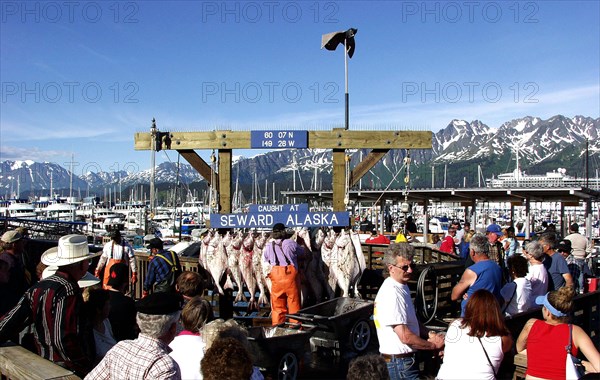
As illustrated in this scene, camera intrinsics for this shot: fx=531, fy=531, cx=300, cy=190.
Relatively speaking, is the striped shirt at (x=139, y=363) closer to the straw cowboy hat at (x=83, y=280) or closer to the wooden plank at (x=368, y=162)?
the straw cowboy hat at (x=83, y=280)

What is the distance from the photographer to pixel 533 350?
4.55 meters

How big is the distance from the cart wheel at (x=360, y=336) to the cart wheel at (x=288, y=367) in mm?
1282

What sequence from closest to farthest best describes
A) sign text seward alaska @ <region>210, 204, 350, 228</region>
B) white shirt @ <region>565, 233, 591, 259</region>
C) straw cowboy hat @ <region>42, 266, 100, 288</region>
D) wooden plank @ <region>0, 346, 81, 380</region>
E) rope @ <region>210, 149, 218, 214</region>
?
wooden plank @ <region>0, 346, 81, 380</region>, straw cowboy hat @ <region>42, 266, 100, 288</region>, sign text seward alaska @ <region>210, 204, 350, 228</region>, rope @ <region>210, 149, 218, 214</region>, white shirt @ <region>565, 233, 591, 259</region>

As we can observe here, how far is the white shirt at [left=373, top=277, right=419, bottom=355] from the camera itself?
472 cm

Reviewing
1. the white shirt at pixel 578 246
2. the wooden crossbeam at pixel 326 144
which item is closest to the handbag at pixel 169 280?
the wooden crossbeam at pixel 326 144

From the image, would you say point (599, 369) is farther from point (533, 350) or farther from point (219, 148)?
point (219, 148)

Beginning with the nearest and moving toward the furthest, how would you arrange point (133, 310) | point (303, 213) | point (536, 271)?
1. point (133, 310)
2. point (536, 271)
3. point (303, 213)

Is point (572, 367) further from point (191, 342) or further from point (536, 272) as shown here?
point (191, 342)

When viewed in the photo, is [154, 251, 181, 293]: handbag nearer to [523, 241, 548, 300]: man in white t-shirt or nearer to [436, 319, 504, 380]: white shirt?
[436, 319, 504, 380]: white shirt

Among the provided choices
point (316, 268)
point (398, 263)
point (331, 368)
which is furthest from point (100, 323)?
point (316, 268)

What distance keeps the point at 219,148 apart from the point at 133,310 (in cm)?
463

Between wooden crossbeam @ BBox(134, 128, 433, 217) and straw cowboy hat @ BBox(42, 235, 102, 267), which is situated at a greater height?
wooden crossbeam @ BBox(134, 128, 433, 217)

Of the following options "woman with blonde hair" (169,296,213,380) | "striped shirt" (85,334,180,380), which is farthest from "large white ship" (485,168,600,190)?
"striped shirt" (85,334,180,380)

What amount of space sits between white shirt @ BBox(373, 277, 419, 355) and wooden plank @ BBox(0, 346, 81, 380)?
8.32 feet
